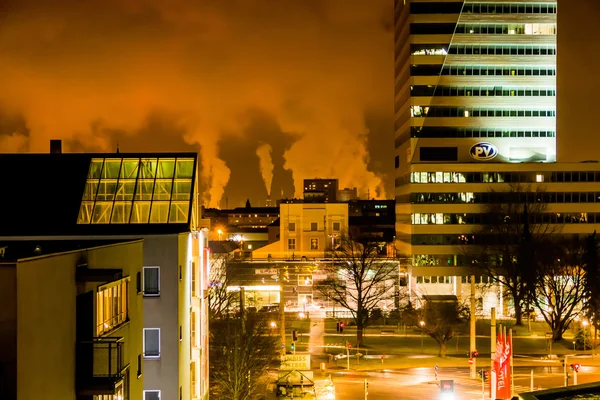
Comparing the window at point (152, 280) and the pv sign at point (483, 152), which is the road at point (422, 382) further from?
the pv sign at point (483, 152)

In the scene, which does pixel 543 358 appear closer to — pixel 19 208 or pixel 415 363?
pixel 415 363

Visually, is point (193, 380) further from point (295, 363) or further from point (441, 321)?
point (441, 321)

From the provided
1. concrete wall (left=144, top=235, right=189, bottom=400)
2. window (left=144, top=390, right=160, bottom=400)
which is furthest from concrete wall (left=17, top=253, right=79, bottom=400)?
window (left=144, top=390, right=160, bottom=400)

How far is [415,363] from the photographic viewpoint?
2133 inches

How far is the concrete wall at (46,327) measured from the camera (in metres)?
11.1

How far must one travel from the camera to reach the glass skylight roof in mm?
30344

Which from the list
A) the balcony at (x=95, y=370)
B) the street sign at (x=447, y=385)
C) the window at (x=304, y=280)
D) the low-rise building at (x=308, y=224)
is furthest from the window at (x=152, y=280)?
the low-rise building at (x=308, y=224)

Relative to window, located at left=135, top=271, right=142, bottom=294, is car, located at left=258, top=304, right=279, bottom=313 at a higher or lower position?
lower

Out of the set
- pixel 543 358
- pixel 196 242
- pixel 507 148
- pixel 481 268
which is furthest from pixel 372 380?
pixel 507 148

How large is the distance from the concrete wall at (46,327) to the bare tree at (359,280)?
49348 millimetres

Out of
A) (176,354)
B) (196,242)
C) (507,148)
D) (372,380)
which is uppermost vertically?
(507,148)

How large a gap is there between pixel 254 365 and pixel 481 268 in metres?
42.7

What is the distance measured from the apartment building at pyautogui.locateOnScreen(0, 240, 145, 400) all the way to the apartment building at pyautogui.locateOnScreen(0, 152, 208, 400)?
284 inches

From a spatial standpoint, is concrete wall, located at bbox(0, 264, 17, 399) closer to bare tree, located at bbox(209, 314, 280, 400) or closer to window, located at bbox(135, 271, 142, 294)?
window, located at bbox(135, 271, 142, 294)
